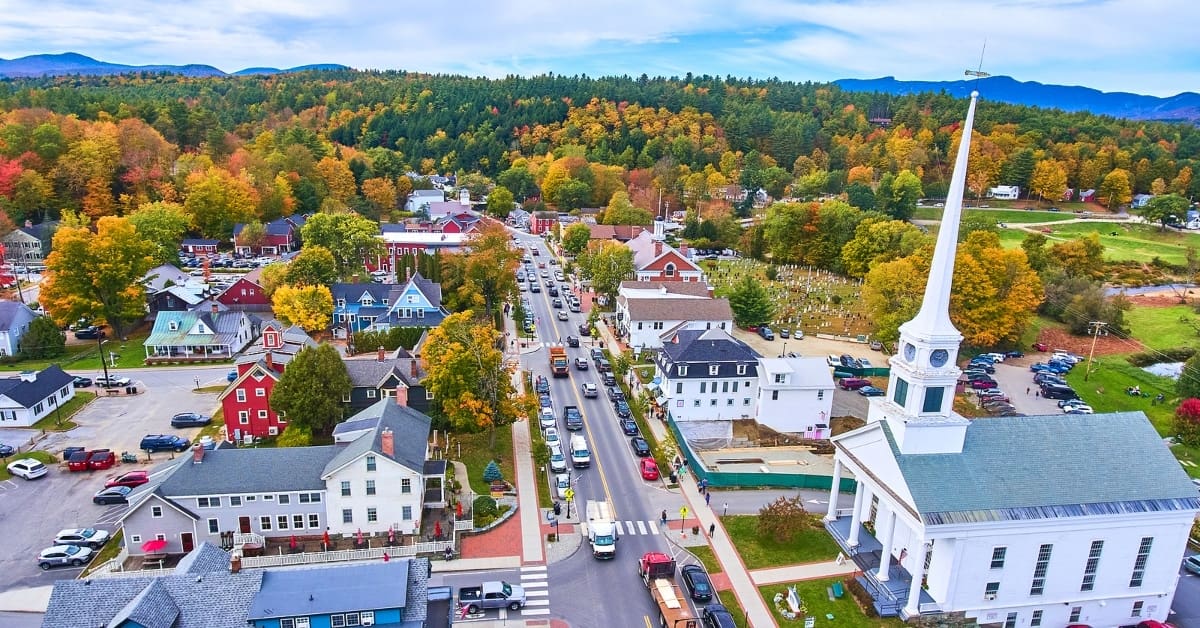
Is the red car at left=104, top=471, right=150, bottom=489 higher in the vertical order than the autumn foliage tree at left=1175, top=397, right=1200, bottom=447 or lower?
lower

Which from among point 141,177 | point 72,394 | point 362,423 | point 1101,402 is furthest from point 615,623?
point 141,177

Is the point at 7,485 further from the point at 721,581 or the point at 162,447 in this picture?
the point at 721,581

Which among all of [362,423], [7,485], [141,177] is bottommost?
[7,485]

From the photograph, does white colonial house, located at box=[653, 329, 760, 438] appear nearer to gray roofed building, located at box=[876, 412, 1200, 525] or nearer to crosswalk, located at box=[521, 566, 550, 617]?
gray roofed building, located at box=[876, 412, 1200, 525]

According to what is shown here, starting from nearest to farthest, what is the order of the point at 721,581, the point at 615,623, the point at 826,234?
the point at 615,623
the point at 721,581
the point at 826,234

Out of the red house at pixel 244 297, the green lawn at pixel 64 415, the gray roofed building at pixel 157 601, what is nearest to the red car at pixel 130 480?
the green lawn at pixel 64 415

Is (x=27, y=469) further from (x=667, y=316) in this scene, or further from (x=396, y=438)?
(x=667, y=316)

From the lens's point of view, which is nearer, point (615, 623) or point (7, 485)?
point (615, 623)

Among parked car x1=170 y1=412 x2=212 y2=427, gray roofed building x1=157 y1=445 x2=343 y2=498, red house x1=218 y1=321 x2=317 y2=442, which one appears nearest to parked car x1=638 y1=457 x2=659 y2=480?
gray roofed building x1=157 y1=445 x2=343 y2=498
